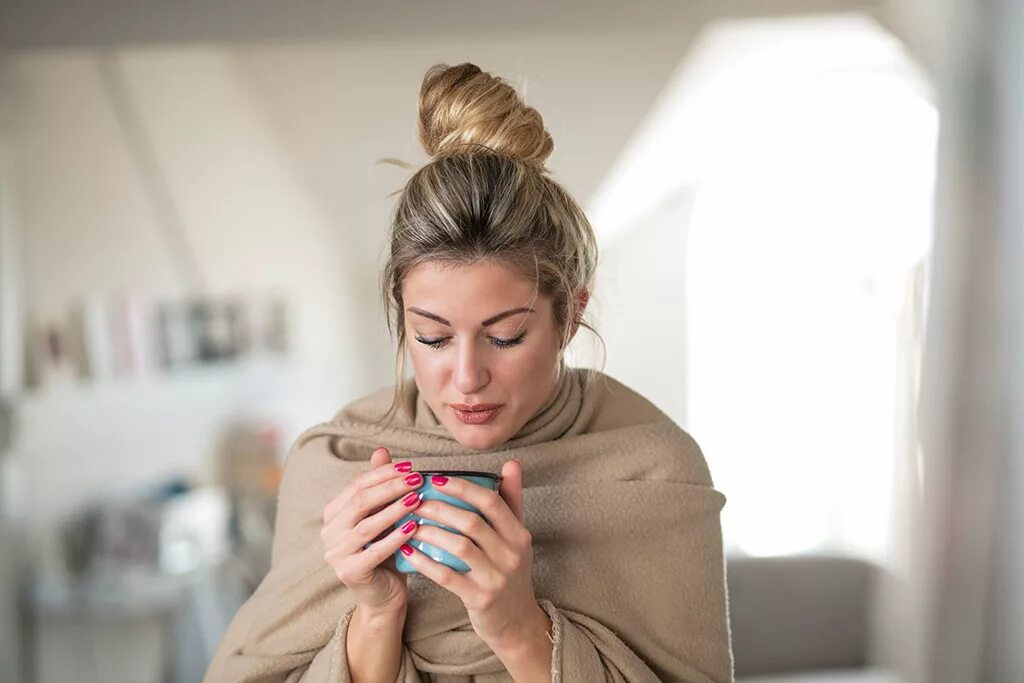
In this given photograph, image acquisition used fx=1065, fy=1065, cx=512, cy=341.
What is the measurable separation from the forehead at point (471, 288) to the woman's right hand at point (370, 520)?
169 mm

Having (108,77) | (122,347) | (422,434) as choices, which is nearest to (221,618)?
(122,347)

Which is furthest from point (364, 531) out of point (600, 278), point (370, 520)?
point (600, 278)

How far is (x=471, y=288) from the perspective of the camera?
111cm

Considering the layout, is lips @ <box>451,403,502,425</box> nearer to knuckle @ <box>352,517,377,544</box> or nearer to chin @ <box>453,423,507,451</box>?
chin @ <box>453,423,507,451</box>

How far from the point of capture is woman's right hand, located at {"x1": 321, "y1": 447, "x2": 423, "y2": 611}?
3.37 feet

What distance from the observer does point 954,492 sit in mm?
3113

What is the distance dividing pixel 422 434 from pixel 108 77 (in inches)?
96.2

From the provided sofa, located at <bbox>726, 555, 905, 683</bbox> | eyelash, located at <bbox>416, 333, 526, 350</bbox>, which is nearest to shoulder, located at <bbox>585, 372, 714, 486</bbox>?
eyelash, located at <bbox>416, 333, 526, 350</bbox>

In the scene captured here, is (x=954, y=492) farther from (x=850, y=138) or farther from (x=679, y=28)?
(x=679, y=28)

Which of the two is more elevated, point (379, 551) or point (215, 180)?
point (215, 180)

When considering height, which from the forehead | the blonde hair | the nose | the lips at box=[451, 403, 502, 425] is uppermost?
the blonde hair

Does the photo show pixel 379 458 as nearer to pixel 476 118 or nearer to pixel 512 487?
pixel 512 487

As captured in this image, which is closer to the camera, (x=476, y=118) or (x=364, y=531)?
(x=364, y=531)

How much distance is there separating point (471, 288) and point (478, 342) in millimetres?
58
